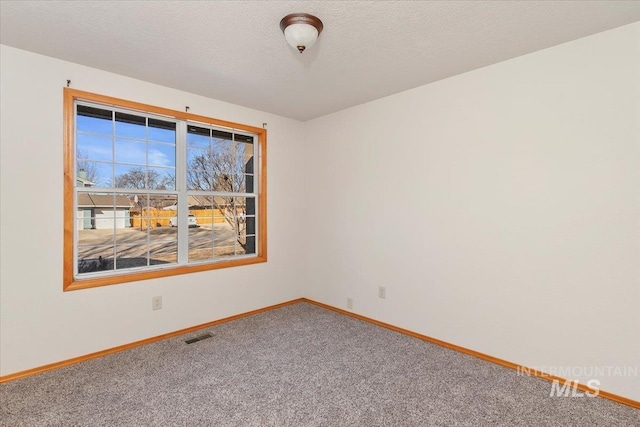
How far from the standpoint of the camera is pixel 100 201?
2867mm

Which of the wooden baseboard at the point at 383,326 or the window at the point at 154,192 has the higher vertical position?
the window at the point at 154,192

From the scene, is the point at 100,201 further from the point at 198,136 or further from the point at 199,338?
the point at 199,338

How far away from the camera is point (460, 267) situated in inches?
111

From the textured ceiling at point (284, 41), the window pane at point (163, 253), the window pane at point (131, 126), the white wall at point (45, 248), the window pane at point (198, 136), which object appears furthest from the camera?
the window pane at point (198, 136)

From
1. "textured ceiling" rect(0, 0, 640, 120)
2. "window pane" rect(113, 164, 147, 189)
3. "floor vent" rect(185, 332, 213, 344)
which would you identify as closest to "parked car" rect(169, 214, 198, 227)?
"window pane" rect(113, 164, 147, 189)

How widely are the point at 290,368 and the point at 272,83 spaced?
256cm

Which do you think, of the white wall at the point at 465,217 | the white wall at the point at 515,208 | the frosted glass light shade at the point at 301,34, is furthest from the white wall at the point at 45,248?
the white wall at the point at 515,208

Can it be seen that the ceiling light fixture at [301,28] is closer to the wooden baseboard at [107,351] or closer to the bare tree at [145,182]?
the bare tree at [145,182]

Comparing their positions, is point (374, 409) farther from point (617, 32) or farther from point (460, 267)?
point (617, 32)

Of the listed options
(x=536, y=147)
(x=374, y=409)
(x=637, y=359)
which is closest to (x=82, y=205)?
(x=374, y=409)

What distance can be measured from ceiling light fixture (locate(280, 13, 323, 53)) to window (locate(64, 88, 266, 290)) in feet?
5.77

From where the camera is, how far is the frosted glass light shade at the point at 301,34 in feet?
6.37

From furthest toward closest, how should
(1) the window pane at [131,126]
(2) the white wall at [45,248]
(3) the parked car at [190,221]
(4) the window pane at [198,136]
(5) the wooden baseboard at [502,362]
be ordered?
(4) the window pane at [198,136], (3) the parked car at [190,221], (1) the window pane at [131,126], (2) the white wall at [45,248], (5) the wooden baseboard at [502,362]

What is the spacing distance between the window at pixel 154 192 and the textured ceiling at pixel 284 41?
1.56 feet
